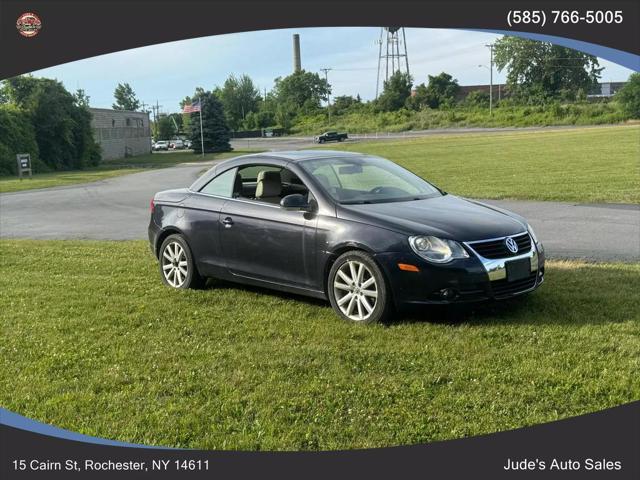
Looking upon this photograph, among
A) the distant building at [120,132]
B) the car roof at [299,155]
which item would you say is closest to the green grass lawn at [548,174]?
the car roof at [299,155]

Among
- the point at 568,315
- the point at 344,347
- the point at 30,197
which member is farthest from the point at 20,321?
the point at 30,197

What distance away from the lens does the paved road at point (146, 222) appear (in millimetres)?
9555

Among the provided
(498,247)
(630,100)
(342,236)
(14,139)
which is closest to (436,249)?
(498,247)

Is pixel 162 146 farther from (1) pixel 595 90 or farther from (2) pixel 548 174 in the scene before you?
(2) pixel 548 174

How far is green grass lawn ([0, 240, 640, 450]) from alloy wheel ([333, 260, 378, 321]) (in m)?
0.16

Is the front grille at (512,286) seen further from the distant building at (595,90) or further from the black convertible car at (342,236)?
the distant building at (595,90)

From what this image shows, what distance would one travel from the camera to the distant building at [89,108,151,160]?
66.3 m

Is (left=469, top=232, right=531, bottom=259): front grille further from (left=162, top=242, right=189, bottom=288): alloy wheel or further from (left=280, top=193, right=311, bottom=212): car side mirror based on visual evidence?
(left=162, top=242, right=189, bottom=288): alloy wheel

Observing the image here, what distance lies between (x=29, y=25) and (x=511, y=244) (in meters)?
A: 4.44

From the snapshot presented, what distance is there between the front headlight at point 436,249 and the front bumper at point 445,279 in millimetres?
47

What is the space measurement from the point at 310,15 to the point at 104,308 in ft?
11.5

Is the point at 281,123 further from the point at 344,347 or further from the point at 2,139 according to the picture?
the point at 344,347

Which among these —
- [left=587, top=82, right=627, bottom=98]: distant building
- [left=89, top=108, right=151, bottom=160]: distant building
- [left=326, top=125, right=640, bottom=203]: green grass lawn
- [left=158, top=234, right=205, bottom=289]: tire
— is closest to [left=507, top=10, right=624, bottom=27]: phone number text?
[left=158, top=234, right=205, bottom=289]: tire

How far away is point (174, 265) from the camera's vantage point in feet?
25.4
